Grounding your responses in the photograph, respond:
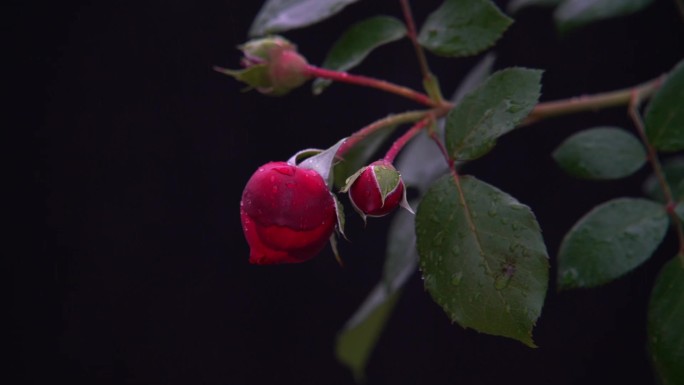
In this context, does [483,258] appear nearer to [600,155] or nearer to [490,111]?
[490,111]

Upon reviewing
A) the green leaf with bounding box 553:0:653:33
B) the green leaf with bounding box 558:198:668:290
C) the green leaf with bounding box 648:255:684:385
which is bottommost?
the green leaf with bounding box 648:255:684:385

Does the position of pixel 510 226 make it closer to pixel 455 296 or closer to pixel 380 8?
pixel 455 296

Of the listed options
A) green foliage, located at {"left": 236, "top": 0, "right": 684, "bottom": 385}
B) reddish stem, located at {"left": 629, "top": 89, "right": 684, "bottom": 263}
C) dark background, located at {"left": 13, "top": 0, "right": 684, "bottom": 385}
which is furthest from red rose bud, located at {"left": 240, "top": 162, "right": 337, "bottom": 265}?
dark background, located at {"left": 13, "top": 0, "right": 684, "bottom": 385}

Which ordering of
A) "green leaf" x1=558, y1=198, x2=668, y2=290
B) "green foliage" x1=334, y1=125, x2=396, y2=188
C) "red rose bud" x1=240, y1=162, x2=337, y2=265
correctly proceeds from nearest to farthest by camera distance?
"red rose bud" x1=240, y1=162, x2=337, y2=265, "green leaf" x1=558, y1=198, x2=668, y2=290, "green foliage" x1=334, y1=125, x2=396, y2=188

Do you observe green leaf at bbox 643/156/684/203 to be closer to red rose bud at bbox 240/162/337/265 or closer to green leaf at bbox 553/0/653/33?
green leaf at bbox 553/0/653/33

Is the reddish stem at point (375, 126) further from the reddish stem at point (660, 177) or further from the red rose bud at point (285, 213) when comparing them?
the reddish stem at point (660, 177)

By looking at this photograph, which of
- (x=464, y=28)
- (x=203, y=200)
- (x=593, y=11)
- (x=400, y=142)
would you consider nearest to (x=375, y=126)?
(x=400, y=142)

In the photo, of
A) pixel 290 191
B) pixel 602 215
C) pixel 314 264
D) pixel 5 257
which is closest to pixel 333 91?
pixel 314 264
